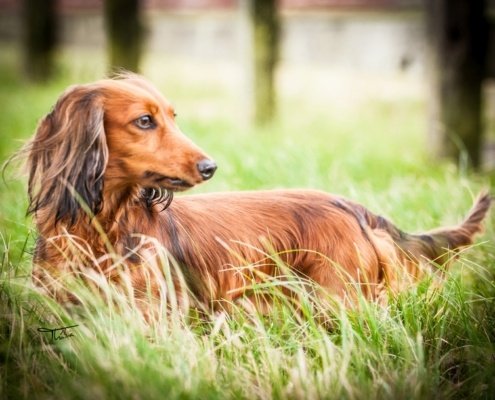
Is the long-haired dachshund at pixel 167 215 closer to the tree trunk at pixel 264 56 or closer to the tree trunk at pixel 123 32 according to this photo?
the tree trunk at pixel 264 56

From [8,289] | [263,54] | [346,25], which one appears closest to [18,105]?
[263,54]

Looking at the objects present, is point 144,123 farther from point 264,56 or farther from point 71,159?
point 264,56

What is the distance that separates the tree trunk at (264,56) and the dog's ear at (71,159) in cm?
404

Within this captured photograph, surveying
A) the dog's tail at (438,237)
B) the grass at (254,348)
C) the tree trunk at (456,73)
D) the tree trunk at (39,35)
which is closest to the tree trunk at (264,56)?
the tree trunk at (456,73)

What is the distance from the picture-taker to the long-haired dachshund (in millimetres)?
2428

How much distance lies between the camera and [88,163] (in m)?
2.44

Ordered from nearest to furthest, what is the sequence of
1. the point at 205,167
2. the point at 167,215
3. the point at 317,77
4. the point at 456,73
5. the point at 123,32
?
1. the point at 205,167
2. the point at 167,215
3. the point at 456,73
4. the point at 123,32
5. the point at 317,77

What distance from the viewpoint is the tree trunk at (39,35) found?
11172 mm

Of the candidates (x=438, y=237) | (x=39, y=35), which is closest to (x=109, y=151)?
(x=438, y=237)

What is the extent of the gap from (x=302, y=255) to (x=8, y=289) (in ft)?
3.34

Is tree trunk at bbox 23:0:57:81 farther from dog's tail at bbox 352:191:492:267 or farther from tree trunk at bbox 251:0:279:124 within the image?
dog's tail at bbox 352:191:492:267

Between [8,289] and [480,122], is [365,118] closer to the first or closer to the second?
[480,122]

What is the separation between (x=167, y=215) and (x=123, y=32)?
15.4 ft

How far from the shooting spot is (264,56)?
646cm
